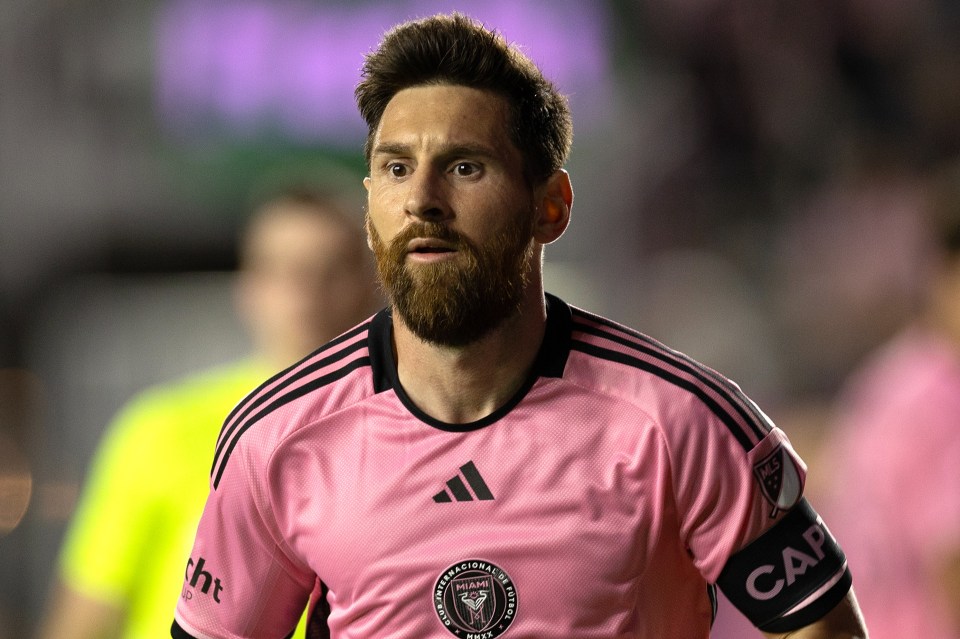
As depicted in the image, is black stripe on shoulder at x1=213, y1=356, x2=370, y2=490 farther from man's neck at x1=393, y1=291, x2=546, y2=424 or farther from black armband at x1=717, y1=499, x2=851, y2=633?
black armband at x1=717, y1=499, x2=851, y2=633

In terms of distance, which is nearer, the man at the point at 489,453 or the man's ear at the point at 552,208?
the man at the point at 489,453

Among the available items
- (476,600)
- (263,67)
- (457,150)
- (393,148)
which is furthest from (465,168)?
(263,67)

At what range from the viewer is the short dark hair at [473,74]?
9.56 feet

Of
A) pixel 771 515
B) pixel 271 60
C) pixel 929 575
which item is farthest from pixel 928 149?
pixel 771 515

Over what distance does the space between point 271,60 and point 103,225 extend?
1.53 metres

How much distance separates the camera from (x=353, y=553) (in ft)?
9.55

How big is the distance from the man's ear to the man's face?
0.07 m

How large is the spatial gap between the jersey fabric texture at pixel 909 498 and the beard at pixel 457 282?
2638 mm

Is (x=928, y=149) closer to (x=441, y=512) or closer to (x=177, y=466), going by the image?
(x=177, y=466)

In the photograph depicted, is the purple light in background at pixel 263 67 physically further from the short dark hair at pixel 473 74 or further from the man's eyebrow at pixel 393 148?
the man's eyebrow at pixel 393 148

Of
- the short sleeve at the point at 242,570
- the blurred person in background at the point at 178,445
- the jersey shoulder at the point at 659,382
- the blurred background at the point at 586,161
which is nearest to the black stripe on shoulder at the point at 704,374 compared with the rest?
the jersey shoulder at the point at 659,382

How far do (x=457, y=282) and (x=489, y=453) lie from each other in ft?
1.09

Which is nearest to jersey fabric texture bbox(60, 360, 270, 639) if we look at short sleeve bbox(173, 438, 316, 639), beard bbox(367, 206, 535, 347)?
short sleeve bbox(173, 438, 316, 639)

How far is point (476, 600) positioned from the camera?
283cm
